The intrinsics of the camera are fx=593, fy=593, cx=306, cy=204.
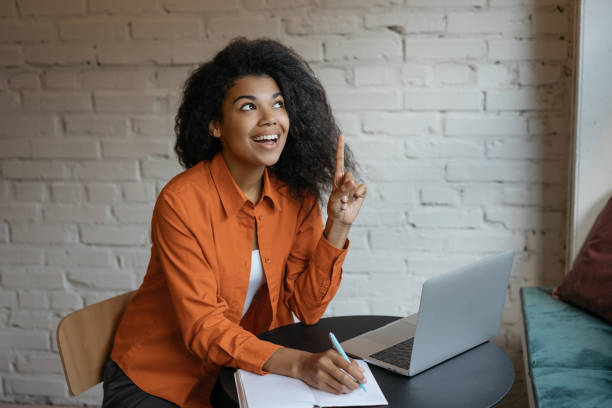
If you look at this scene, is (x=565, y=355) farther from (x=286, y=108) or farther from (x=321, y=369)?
(x=286, y=108)

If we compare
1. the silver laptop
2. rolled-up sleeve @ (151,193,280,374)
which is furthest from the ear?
the silver laptop

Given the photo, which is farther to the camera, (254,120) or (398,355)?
(254,120)

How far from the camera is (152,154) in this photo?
240 cm

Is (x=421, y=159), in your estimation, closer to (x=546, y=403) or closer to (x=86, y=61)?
(x=546, y=403)

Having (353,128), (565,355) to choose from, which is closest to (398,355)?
(565,355)

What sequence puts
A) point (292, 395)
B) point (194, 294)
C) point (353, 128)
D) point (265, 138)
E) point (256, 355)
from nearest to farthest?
point (292, 395) → point (256, 355) → point (194, 294) → point (265, 138) → point (353, 128)

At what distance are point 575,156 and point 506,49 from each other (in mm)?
464

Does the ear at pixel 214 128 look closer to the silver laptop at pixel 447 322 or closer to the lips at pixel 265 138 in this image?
the lips at pixel 265 138

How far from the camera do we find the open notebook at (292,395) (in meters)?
1.12

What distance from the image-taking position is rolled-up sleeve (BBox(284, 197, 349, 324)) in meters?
1.63

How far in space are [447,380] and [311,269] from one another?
54cm

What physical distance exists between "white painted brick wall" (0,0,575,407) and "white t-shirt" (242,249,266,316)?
2.47 ft

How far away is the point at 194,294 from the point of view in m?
1.43

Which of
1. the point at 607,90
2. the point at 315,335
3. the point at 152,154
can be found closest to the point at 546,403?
the point at 315,335
